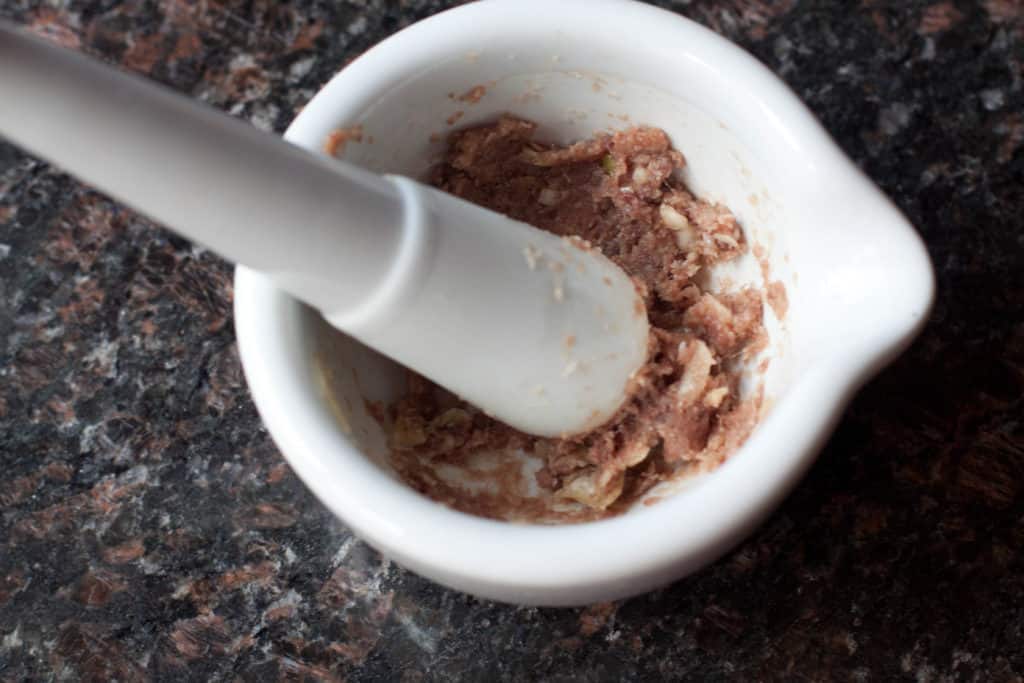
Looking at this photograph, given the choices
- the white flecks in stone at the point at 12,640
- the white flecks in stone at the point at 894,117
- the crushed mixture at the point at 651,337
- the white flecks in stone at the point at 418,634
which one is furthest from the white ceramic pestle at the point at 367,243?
the white flecks in stone at the point at 12,640

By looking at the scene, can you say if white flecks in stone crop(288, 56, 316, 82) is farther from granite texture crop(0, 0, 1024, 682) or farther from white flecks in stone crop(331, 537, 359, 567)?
white flecks in stone crop(331, 537, 359, 567)

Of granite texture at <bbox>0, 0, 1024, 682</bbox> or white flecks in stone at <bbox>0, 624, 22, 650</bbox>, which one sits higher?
granite texture at <bbox>0, 0, 1024, 682</bbox>

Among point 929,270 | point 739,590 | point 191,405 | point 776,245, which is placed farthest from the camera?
point 191,405

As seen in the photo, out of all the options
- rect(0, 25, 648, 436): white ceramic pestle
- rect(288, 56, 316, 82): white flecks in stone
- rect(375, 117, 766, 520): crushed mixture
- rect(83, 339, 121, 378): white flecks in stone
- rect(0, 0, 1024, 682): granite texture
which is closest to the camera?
rect(0, 25, 648, 436): white ceramic pestle

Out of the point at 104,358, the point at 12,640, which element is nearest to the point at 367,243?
the point at 104,358

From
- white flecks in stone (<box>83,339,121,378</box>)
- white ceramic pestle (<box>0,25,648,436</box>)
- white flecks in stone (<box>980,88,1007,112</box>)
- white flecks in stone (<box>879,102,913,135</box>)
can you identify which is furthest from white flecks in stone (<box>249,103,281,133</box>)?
white flecks in stone (<box>980,88,1007,112</box>)

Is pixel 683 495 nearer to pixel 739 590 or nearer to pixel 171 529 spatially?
pixel 739 590

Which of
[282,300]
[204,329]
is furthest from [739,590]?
[204,329]
